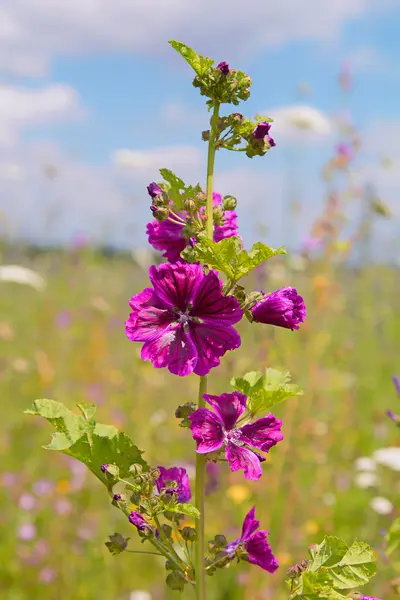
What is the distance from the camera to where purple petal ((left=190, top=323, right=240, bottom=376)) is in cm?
126

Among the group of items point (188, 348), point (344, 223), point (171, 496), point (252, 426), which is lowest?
point (171, 496)

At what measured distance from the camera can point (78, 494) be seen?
4730 millimetres

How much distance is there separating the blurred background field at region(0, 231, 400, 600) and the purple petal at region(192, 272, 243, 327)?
1.79 m

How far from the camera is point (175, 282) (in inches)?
51.8

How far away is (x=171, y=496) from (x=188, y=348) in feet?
0.89

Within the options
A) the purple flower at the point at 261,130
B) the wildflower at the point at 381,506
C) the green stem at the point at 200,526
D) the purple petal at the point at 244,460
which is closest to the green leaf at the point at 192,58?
the purple flower at the point at 261,130

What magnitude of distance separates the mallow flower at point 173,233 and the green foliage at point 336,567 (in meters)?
0.63

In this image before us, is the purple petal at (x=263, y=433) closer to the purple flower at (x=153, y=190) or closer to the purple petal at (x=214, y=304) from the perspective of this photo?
the purple petal at (x=214, y=304)

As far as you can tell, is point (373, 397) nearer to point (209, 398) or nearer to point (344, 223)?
point (344, 223)

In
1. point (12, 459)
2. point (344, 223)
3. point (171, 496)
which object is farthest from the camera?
point (12, 459)

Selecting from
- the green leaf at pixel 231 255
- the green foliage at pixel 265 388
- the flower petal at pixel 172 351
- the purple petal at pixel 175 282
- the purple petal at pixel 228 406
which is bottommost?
the purple petal at pixel 228 406

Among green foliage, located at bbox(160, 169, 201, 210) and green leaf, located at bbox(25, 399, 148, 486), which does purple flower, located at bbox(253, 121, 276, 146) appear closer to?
green foliage, located at bbox(160, 169, 201, 210)

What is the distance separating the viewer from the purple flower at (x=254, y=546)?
131 cm

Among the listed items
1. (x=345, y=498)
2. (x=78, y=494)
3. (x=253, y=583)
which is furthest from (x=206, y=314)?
(x=345, y=498)
